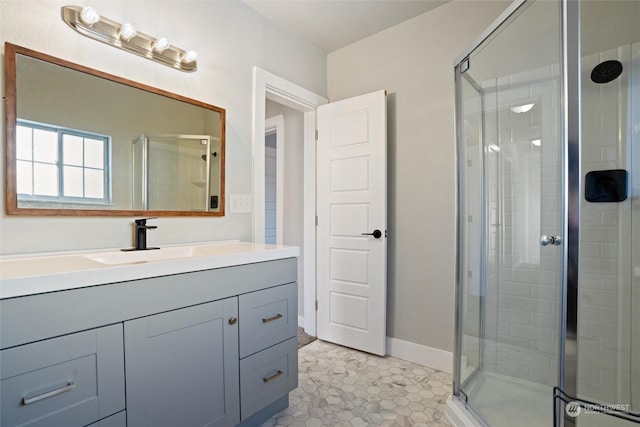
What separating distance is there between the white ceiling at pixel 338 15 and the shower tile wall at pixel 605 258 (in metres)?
1.19

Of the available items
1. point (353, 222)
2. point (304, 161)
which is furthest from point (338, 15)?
point (353, 222)

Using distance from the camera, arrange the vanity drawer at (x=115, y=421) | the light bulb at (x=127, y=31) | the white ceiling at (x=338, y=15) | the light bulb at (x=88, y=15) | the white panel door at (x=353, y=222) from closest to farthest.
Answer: the vanity drawer at (x=115, y=421) < the light bulb at (x=88, y=15) < the light bulb at (x=127, y=31) < the white ceiling at (x=338, y=15) < the white panel door at (x=353, y=222)

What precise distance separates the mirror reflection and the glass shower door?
1.54 metres

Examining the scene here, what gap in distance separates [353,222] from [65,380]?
1.92 meters

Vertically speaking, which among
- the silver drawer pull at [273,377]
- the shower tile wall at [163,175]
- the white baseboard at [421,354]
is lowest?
the white baseboard at [421,354]

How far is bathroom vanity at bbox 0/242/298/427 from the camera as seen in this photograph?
0.89 meters

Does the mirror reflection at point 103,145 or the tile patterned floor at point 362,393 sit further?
the tile patterned floor at point 362,393

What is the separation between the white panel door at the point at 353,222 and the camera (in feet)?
7.75

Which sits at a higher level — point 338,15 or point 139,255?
point 338,15

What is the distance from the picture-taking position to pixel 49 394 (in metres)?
0.91

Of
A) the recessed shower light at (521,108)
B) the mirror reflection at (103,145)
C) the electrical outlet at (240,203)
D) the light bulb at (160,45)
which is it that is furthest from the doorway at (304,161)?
Result: the recessed shower light at (521,108)

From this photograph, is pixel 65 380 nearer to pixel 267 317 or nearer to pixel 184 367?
pixel 184 367

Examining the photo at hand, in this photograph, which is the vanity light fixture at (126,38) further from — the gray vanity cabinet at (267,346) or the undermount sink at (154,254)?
the gray vanity cabinet at (267,346)

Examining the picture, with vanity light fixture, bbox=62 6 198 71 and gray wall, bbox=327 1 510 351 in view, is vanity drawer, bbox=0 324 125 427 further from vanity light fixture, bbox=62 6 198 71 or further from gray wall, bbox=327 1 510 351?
gray wall, bbox=327 1 510 351
